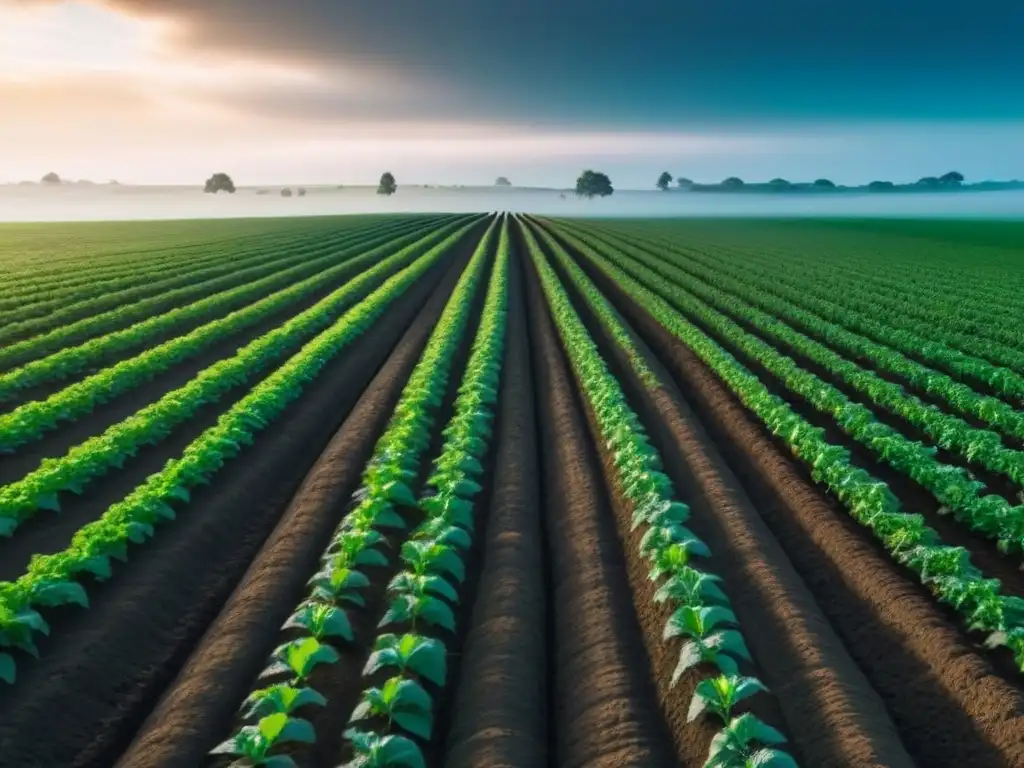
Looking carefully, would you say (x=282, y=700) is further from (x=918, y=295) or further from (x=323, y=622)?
(x=918, y=295)

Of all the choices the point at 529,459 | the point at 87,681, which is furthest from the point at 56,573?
the point at 529,459

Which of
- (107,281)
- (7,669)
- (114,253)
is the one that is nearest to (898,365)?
(7,669)

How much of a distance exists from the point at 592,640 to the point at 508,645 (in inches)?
34.3

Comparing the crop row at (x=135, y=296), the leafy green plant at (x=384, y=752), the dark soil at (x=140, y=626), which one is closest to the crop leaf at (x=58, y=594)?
the dark soil at (x=140, y=626)

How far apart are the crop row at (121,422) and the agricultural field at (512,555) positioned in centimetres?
7

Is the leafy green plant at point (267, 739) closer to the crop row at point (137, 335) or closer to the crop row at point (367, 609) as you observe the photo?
the crop row at point (367, 609)

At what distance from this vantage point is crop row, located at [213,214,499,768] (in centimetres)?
599

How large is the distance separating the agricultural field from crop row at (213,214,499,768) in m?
0.03

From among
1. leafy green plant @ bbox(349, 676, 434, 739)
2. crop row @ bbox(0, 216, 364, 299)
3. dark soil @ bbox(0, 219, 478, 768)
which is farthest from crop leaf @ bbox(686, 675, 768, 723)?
crop row @ bbox(0, 216, 364, 299)

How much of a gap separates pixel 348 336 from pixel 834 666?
54.9ft

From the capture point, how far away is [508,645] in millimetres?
7598

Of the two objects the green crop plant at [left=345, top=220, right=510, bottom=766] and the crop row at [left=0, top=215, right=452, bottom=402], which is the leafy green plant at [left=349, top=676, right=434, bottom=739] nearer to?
the green crop plant at [left=345, top=220, right=510, bottom=766]

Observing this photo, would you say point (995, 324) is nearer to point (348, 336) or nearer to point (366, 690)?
point (348, 336)

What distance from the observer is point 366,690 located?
676 cm
